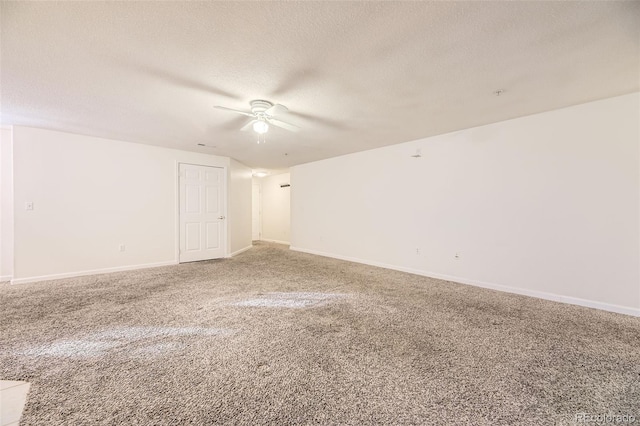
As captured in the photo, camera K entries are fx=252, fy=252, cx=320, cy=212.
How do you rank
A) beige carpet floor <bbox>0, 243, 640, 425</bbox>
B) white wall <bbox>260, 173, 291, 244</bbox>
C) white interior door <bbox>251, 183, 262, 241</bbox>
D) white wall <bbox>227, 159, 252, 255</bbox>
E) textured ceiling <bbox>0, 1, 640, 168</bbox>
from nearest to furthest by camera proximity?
beige carpet floor <bbox>0, 243, 640, 425</bbox>
textured ceiling <bbox>0, 1, 640, 168</bbox>
white wall <bbox>227, 159, 252, 255</bbox>
white wall <bbox>260, 173, 291, 244</bbox>
white interior door <bbox>251, 183, 262, 241</bbox>

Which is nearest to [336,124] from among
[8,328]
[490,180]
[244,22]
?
[244,22]

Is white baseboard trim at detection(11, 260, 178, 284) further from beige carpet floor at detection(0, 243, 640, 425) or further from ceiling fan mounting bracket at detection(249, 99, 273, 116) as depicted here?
ceiling fan mounting bracket at detection(249, 99, 273, 116)

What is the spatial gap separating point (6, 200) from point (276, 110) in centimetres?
464

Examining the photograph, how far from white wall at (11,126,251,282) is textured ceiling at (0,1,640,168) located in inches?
29.8

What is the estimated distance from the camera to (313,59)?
2.11 m

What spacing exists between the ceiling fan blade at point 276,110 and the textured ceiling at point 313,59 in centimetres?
10

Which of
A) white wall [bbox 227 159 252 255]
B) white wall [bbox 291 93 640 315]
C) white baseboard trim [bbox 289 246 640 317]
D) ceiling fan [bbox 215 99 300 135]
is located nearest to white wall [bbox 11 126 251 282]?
white wall [bbox 227 159 252 255]

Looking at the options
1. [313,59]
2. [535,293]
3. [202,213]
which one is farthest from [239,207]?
[535,293]

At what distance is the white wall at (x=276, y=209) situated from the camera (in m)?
8.24

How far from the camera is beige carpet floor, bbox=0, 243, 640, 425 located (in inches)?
55.9

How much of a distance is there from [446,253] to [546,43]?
306 centimetres

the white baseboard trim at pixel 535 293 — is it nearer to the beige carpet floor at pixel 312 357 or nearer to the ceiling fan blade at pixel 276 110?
the beige carpet floor at pixel 312 357

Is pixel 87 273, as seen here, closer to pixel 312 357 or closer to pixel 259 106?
pixel 259 106

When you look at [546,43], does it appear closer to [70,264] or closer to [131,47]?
[131,47]
